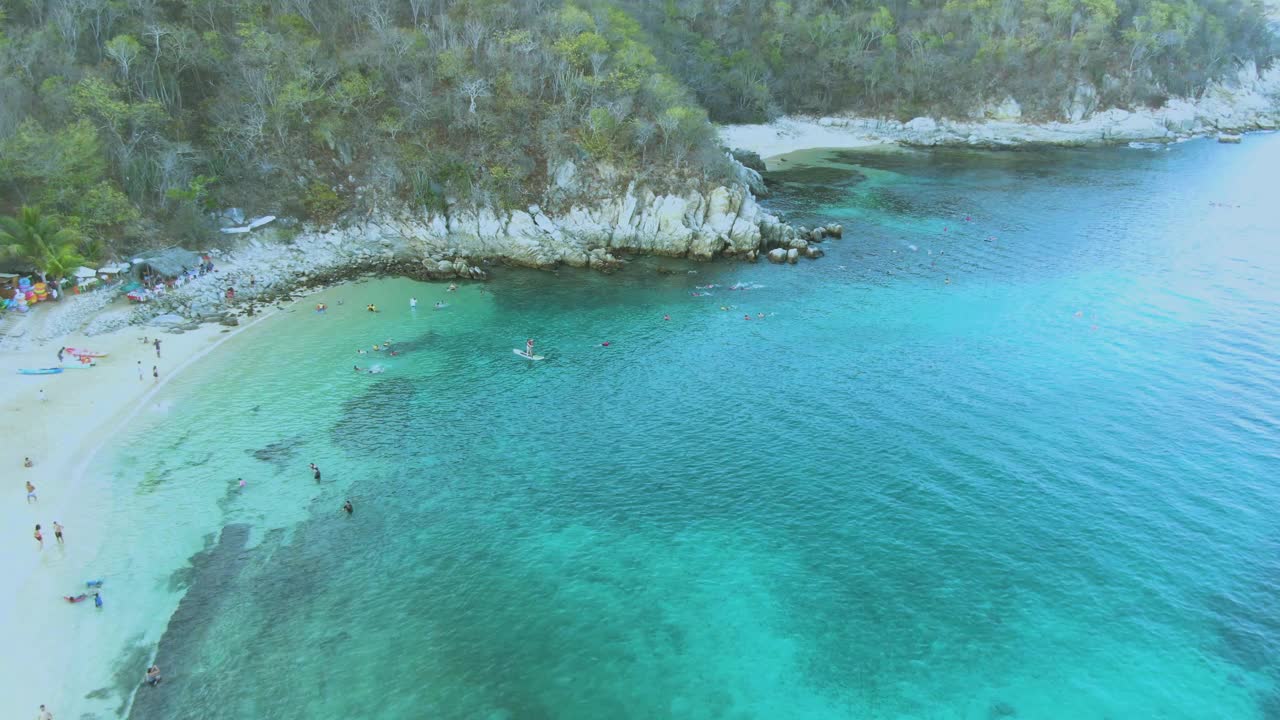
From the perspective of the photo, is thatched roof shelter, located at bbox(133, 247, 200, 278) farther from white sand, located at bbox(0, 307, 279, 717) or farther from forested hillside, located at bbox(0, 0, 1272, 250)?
white sand, located at bbox(0, 307, 279, 717)

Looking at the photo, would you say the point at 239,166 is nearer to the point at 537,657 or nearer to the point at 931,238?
the point at 537,657

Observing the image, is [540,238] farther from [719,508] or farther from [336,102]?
[719,508]

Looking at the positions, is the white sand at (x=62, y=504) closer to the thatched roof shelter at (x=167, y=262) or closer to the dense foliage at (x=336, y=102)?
the thatched roof shelter at (x=167, y=262)

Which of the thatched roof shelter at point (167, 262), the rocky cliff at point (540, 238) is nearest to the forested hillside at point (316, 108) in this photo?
the rocky cliff at point (540, 238)

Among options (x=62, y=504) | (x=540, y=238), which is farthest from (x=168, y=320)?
(x=540, y=238)

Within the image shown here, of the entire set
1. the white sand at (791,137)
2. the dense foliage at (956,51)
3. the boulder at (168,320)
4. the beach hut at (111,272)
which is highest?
the dense foliage at (956,51)

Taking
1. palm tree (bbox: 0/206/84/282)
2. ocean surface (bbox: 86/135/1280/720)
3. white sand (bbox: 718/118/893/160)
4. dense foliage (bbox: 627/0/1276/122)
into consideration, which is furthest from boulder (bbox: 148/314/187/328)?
dense foliage (bbox: 627/0/1276/122)

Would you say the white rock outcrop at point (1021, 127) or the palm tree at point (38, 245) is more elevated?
the white rock outcrop at point (1021, 127)
